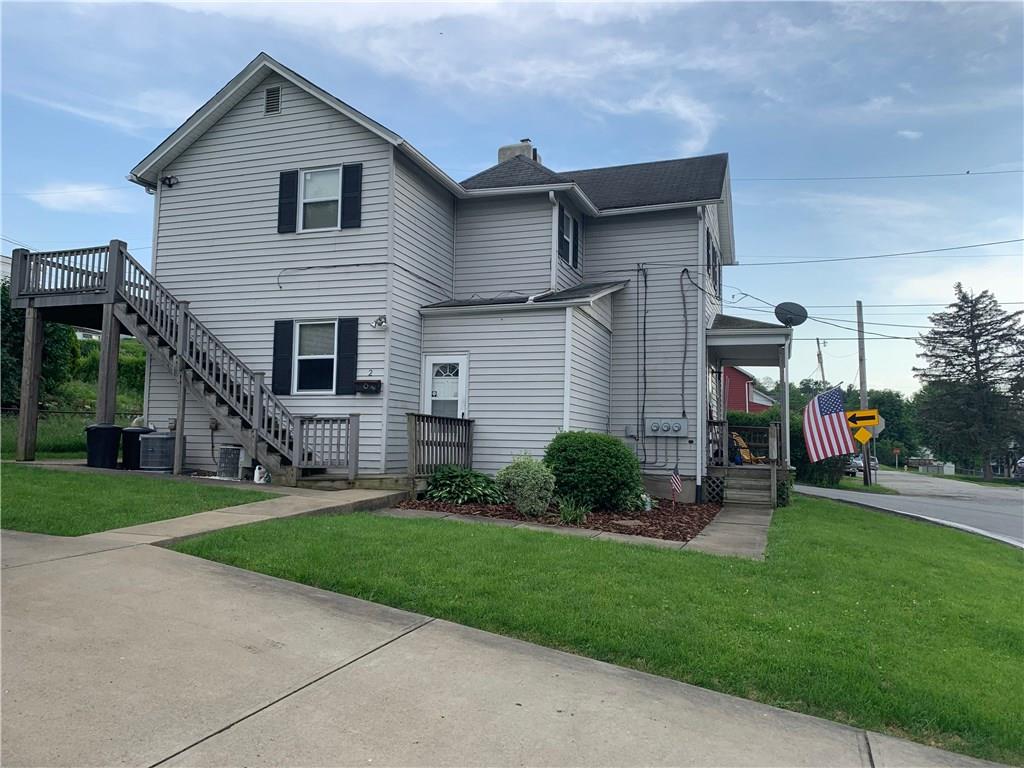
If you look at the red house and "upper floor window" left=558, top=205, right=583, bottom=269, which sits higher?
"upper floor window" left=558, top=205, right=583, bottom=269

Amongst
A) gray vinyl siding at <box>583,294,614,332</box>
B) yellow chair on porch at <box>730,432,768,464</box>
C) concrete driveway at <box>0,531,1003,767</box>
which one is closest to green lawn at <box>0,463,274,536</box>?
concrete driveway at <box>0,531,1003,767</box>

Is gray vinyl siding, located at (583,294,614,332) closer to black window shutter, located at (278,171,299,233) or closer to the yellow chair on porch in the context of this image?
the yellow chair on porch

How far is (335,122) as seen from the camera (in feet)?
43.5

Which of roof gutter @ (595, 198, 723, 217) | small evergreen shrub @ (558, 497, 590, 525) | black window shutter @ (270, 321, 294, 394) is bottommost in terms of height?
small evergreen shrub @ (558, 497, 590, 525)

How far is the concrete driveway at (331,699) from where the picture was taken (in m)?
3.17

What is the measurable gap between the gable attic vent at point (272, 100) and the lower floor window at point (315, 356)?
429cm

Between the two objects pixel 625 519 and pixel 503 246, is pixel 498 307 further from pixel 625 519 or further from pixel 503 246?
pixel 625 519

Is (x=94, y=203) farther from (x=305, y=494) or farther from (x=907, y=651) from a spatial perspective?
(x=907, y=651)

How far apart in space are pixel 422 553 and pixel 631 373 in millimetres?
9769

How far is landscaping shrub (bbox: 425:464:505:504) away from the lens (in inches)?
453

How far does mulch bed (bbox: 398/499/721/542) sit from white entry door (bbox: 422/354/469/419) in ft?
8.34

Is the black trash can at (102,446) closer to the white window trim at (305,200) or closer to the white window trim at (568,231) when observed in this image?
the white window trim at (305,200)

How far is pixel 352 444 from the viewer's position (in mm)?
11719

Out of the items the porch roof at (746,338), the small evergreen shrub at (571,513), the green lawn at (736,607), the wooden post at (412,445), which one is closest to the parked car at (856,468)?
the porch roof at (746,338)
